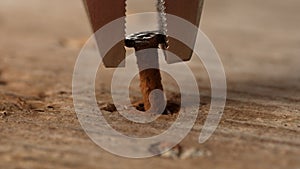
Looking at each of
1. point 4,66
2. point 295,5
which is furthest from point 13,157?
point 295,5

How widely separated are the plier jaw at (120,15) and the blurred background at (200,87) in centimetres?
13

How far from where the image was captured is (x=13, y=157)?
848 mm

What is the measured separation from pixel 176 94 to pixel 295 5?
1.20 metres

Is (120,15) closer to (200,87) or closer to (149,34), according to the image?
(149,34)

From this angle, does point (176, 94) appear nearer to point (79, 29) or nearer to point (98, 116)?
point (98, 116)

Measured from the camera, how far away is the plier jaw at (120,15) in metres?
0.92

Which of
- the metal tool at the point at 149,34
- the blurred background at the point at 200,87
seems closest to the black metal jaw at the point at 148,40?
the metal tool at the point at 149,34

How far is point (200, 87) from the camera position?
1299 millimetres

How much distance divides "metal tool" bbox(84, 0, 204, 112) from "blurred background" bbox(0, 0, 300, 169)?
4.3 inches

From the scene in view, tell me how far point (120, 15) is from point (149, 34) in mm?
105

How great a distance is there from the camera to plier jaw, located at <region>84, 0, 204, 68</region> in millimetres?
922

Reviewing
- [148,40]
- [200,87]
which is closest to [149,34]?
[148,40]

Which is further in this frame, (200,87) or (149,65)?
(200,87)

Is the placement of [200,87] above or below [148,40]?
below
